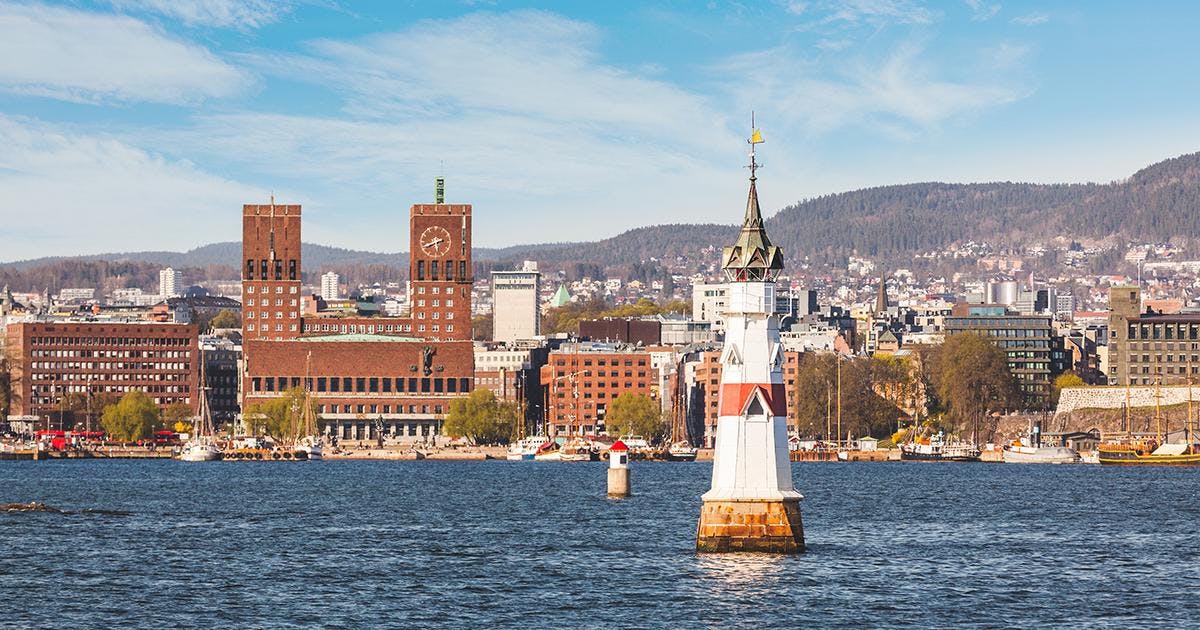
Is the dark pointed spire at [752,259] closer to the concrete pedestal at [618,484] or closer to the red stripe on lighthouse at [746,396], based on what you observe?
the red stripe on lighthouse at [746,396]

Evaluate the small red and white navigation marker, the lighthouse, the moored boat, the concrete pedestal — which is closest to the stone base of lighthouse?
the lighthouse

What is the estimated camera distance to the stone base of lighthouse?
189 ft

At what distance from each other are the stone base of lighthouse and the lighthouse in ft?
0.09

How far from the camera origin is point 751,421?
5738 centimetres

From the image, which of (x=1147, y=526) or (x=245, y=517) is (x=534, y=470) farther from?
(x=1147, y=526)

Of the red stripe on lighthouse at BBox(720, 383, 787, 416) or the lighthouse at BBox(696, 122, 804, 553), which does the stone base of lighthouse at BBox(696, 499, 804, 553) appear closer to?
the lighthouse at BBox(696, 122, 804, 553)

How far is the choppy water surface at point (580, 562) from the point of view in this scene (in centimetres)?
5791

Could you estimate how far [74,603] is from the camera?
61656 millimetres

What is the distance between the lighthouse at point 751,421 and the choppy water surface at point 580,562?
1.72 metres

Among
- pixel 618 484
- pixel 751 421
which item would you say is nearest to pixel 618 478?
pixel 618 484

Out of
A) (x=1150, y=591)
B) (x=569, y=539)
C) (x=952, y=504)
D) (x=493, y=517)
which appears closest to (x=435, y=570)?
(x=569, y=539)

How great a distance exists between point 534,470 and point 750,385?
126m

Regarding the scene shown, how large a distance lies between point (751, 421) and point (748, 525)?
2.78 metres

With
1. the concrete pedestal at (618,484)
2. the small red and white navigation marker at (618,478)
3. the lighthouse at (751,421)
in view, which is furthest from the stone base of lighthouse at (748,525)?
the concrete pedestal at (618,484)
